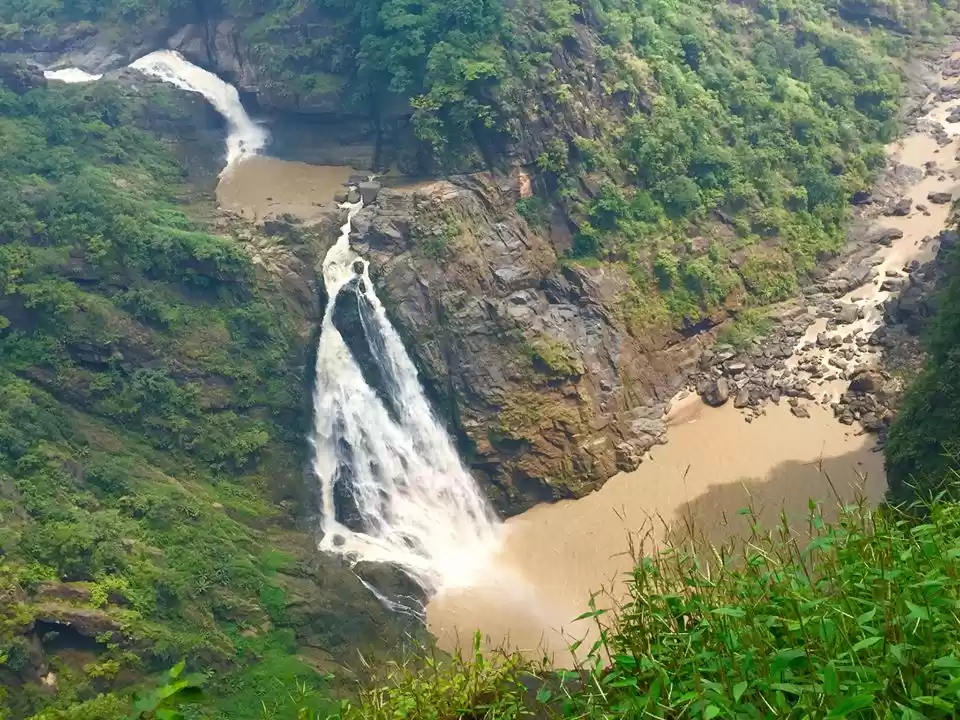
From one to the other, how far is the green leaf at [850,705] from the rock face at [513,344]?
17.1 m

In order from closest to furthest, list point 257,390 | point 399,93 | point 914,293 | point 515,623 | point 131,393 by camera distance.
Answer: point 515,623
point 131,393
point 257,390
point 914,293
point 399,93

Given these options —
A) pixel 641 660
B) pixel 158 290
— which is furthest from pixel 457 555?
pixel 641 660

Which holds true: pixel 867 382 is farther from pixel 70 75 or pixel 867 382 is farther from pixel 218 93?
pixel 70 75

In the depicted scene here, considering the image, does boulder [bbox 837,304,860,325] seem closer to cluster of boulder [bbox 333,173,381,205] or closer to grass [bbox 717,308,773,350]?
grass [bbox 717,308,773,350]

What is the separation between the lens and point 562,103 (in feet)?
77.7

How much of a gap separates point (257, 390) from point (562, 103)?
36.8 ft

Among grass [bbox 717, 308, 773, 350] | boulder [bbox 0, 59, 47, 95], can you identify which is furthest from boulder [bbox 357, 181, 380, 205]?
grass [bbox 717, 308, 773, 350]

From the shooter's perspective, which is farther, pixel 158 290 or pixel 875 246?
pixel 875 246

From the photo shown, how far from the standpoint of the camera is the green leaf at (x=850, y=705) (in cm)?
307

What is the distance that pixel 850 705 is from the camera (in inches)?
121

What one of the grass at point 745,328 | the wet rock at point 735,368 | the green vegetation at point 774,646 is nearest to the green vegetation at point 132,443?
the green vegetation at point 774,646

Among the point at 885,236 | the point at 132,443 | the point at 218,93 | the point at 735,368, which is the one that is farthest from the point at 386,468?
the point at 885,236

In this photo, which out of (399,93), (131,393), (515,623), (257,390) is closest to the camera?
(515,623)

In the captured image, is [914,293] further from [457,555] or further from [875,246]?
[457,555]
